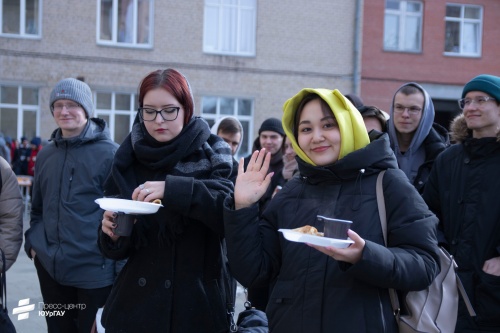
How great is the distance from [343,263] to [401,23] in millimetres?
21331

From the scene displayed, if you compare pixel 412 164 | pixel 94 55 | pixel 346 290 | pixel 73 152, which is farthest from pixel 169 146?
pixel 94 55

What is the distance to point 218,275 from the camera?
300 centimetres

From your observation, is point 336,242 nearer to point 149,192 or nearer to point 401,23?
point 149,192

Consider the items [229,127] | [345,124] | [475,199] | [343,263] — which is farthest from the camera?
[229,127]

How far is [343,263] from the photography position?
2400mm

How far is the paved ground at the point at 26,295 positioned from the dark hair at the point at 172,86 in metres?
3.86

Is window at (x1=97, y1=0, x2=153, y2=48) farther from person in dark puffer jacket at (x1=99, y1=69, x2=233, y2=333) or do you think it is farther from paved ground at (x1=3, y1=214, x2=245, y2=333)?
person in dark puffer jacket at (x1=99, y1=69, x2=233, y2=333)

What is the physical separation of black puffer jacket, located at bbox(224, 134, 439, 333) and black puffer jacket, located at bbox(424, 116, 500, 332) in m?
1.19

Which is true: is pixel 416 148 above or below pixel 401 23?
below

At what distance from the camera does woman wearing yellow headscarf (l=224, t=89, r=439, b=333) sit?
2.39m

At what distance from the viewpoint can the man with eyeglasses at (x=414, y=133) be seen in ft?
14.8

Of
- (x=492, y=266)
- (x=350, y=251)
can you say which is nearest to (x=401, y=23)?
(x=492, y=266)

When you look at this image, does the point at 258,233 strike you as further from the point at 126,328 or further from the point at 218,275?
the point at 126,328

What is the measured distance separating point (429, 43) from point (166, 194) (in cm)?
2142
